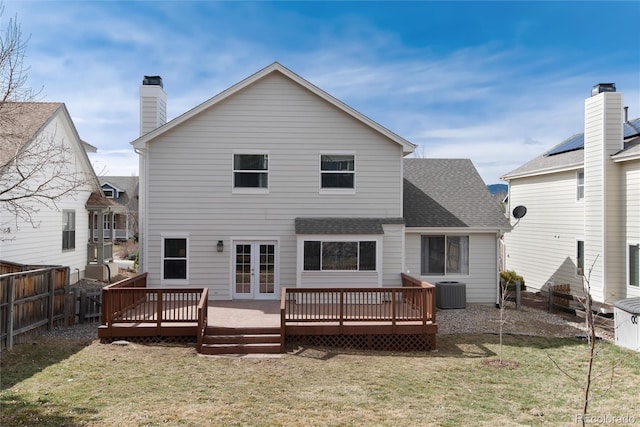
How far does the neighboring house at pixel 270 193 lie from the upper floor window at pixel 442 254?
167 centimetres

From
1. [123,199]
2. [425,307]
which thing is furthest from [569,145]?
[123,199]

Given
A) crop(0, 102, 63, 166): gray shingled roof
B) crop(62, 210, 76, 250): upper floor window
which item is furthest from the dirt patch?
crop(62, 210, 76, 250): upper floor window

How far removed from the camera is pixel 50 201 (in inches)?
660

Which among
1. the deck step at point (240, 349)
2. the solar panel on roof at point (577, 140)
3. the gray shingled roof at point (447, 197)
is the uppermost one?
the solar panel on roof at point (577, 140)

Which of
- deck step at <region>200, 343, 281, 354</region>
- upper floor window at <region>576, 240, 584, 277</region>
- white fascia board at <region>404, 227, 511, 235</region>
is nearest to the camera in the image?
deck step at <region>200, 343, 281, 354</region>

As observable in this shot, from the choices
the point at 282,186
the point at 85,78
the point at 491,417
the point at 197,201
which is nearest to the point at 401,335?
the point at 491,417

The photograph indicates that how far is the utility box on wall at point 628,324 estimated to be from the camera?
408 inches

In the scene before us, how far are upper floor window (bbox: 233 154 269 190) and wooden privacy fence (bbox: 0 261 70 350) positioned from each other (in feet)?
18.4

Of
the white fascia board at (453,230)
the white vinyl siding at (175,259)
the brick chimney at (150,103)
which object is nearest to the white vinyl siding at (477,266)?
the white fascia board at (453,230)

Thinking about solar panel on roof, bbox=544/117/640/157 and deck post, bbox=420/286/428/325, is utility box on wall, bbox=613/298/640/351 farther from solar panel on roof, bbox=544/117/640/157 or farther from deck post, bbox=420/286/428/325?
solar panel on roof, bbox=544/117/640/157

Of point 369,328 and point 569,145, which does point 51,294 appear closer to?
point 369,328

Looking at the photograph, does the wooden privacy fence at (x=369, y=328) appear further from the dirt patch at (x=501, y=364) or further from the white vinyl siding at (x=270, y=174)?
the white vinyl siding at (x=270, y=174)

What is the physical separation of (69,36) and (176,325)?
863 centimetres

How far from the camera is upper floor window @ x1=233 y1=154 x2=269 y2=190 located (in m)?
14.4
